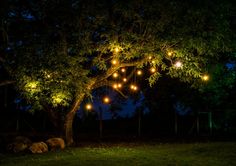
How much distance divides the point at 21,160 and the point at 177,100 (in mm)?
18640

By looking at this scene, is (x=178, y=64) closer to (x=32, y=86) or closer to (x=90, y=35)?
(x=90, y=35)

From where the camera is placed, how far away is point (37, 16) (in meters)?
19.4

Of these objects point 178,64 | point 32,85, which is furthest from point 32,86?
point 178,64

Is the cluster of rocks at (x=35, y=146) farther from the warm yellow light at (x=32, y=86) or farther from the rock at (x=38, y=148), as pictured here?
the warm yellow light at (x=32, y=86)

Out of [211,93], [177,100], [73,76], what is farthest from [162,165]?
[177,100]

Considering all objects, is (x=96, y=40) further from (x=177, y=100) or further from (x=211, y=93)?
(x=177, y=100)

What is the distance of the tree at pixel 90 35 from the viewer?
57.9 ft

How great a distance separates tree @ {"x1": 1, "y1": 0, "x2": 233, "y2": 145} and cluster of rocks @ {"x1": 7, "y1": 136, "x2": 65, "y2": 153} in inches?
73.4

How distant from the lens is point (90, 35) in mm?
18828

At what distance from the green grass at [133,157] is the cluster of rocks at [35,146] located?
764 mm

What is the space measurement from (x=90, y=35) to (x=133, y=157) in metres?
6.01

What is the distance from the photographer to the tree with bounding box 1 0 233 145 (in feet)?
57.9

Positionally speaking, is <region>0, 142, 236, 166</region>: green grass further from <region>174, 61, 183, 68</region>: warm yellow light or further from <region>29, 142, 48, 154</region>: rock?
<region>174, 61, 183, 68</region>: warm yellow light

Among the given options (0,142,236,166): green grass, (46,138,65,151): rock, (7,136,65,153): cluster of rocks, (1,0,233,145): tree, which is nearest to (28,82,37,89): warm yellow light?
(1,0,233,145): tree
